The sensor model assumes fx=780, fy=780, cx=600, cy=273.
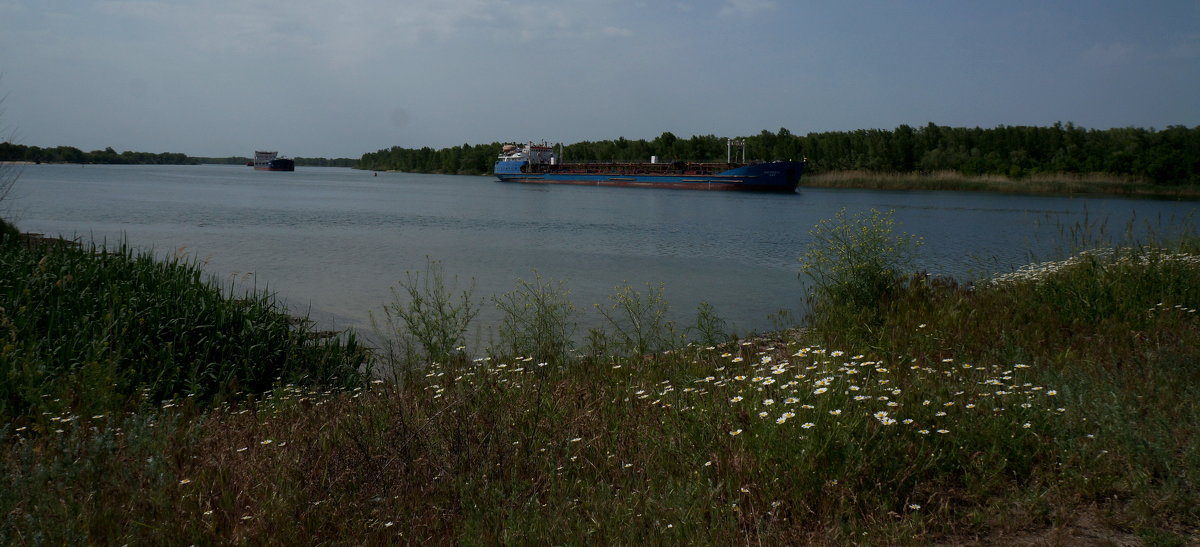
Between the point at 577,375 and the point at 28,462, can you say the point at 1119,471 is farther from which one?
the point at 28,462

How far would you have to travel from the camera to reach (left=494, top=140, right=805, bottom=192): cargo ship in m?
69.3

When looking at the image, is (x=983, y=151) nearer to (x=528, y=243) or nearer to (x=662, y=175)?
(x=662, y=175)

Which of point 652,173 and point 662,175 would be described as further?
point 652,173

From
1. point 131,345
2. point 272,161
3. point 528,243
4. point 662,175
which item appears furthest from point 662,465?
point 272,161

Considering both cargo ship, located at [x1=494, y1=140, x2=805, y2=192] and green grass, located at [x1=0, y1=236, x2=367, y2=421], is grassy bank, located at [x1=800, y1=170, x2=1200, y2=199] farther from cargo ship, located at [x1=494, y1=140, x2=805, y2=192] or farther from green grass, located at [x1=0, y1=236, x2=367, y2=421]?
green grass, located at [x1=0, y1=236, x2=367, y2=421]

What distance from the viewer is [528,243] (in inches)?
1023

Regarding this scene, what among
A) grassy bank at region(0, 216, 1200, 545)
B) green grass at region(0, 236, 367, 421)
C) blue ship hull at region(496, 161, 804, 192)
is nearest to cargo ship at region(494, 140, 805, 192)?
blue ship hull at region(496, 161, 804, 192)

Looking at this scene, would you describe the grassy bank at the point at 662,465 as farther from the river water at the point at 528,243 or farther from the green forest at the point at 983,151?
the green forest at the point at 983,151

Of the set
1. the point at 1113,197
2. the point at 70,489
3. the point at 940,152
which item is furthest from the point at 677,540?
the point at 940,152

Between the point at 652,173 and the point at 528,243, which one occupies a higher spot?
the point at 652,173

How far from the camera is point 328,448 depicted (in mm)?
4543

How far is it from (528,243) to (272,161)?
15321 cm

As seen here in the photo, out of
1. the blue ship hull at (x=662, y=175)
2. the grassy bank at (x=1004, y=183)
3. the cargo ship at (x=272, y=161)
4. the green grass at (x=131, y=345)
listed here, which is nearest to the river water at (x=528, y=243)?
the green grass at (x=131, y=345)

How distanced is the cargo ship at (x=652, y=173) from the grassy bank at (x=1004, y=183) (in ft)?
21.7
